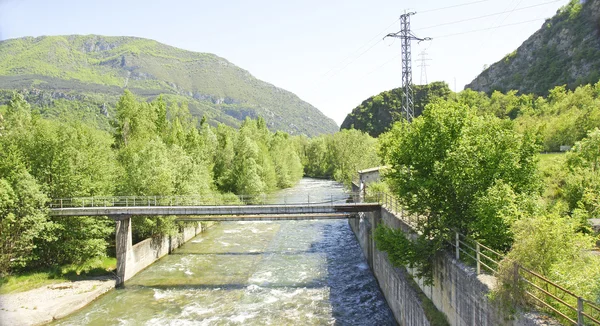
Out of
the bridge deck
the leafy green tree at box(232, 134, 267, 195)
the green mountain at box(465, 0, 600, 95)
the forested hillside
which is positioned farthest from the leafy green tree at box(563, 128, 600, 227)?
the green mountain at box(465, 0, 600, 95)

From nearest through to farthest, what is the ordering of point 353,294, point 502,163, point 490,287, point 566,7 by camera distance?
point 490,287
point 502,163
point 353,294
point 566,7

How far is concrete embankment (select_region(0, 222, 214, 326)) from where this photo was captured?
23031 mm

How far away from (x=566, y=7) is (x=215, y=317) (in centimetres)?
16199

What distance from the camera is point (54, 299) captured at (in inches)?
1005

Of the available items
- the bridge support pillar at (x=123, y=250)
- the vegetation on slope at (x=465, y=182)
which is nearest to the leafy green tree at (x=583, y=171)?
the vegetation on slope at (x=465, y=182)

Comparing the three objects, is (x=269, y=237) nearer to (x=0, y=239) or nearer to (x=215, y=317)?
(x=215, y=317)

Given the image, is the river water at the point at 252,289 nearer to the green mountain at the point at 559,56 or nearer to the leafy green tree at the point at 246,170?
the leafy green tree at the point at 246,170

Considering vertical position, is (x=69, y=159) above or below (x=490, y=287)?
above

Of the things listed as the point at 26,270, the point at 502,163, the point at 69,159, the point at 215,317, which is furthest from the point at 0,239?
the point at 502,163

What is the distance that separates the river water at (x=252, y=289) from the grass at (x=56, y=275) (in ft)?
9.47

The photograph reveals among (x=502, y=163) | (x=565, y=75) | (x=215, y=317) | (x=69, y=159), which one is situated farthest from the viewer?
(x=565, y=75)

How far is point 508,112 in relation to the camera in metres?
99.2

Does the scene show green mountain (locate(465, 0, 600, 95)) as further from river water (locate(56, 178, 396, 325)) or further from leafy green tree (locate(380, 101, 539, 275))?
leafy green tree (locate(380, 101, 539, 275))

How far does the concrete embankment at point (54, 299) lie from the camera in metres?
23.0
